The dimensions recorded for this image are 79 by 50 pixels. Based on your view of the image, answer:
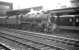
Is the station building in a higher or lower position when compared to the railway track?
higher

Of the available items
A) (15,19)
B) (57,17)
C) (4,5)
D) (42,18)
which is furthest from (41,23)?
(4,5)

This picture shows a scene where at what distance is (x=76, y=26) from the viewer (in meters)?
8.63

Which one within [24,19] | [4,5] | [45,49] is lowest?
[45,49]

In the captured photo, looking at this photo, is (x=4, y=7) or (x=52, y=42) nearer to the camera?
(x=52, y=42)

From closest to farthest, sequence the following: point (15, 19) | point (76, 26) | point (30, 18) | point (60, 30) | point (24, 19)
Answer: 1. point (76, 26)
2. point (60, 30)
3. point (30, 18)
4. point (24, 19)
5. point (15, 19)

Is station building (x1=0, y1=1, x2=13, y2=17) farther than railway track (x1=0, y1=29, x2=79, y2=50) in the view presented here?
Answer: Yes

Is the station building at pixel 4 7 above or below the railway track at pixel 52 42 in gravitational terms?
above

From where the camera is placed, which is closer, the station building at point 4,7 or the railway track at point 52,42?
the railway track at point 52,42

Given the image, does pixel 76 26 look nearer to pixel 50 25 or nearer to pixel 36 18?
pixel 50 25

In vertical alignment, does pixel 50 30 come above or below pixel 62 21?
below

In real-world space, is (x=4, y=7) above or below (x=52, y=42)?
above

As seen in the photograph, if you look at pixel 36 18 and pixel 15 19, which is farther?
pixel 15 19

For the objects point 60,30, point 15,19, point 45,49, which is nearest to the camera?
point 45,49

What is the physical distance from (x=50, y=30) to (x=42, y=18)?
63.0 inches
